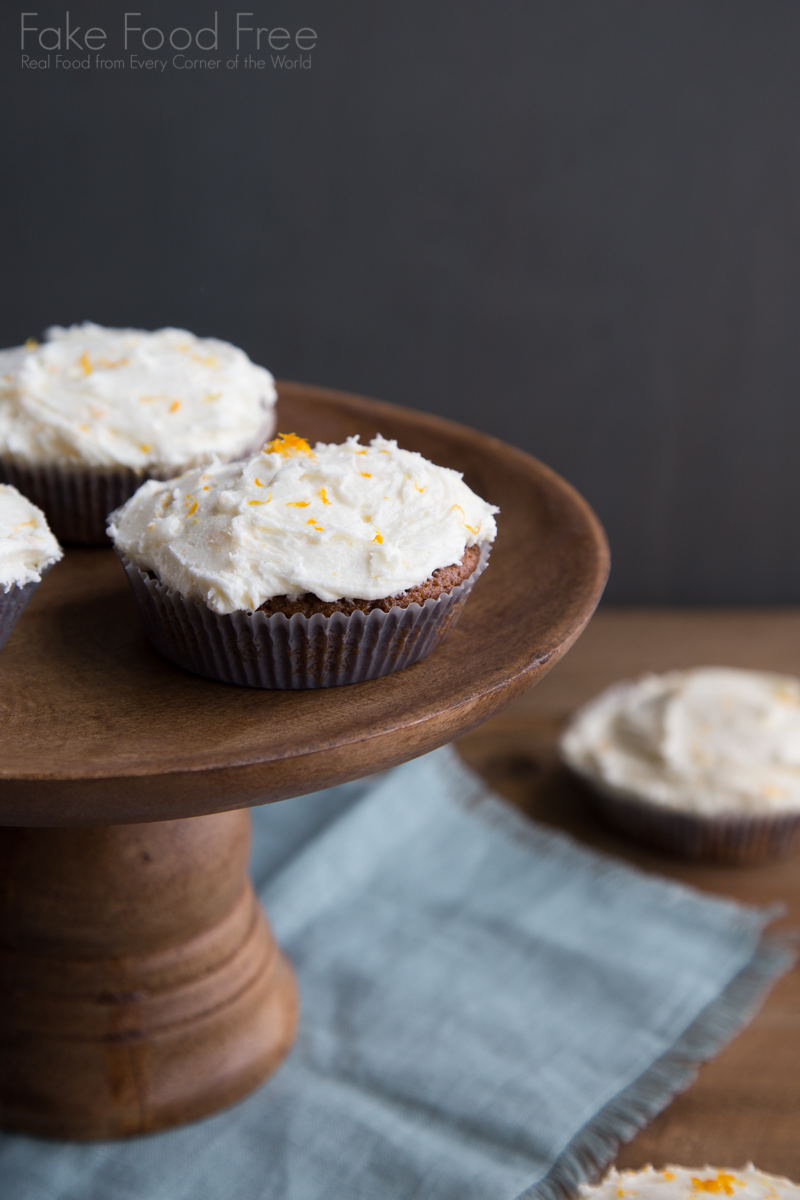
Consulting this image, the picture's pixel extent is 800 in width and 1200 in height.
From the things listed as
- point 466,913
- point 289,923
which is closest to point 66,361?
point 289,923

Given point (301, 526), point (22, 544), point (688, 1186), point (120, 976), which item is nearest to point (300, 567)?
point (301, 526)

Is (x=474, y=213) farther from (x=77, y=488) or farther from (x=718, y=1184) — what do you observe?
(x=718, y=1184)

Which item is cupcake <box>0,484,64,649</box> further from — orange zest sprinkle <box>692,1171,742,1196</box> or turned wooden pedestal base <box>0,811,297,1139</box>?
orange zest sprinkle <box>692,1171,742,1196</box>

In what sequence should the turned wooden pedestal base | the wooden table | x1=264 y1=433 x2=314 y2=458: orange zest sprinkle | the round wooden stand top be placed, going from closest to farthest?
the round wooden stand top < x1=264 y1=433 x2=314 y2=458: orange zest sprinkle < the turned wooden pedestal base < the wooden table

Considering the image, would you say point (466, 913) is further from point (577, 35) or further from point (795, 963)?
point (577, 35)

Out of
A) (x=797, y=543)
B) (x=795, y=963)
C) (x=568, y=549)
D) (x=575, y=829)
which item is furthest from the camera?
(x=797, y=543)

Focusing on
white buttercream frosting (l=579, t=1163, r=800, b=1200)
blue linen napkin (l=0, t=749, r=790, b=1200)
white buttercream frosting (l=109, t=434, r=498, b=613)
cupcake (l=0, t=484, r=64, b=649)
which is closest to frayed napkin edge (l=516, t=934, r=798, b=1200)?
blue linen napkin (l=0, t=749, r=790, b=1200)

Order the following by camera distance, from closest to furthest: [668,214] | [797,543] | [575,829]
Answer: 1. [575,829]
2. [668,214]
3. [797,543]

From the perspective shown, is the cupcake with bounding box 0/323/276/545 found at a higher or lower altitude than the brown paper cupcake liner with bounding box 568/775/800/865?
higher
